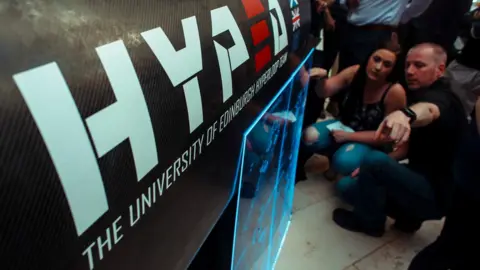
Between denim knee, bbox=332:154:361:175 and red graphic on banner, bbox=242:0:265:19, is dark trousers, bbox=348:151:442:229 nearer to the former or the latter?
denim knee, bbox=332:154:361:175

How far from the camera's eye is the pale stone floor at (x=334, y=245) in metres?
1.62

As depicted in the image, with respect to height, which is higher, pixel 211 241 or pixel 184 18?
pixel 184 18

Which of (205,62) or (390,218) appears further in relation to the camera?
(390,218)

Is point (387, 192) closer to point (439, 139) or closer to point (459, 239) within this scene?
point (439, 139)

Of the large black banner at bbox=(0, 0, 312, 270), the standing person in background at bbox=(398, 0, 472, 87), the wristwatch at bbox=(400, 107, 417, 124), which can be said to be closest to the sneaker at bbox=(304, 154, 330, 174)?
the wristwatch at bbox=(400, 107, 417, 124)

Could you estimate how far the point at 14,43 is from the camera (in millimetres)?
282

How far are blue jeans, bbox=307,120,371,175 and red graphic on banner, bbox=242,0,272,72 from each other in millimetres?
1197

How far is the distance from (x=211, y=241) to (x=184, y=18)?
0.56m

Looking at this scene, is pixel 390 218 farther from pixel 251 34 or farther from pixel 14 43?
pixel 14 43

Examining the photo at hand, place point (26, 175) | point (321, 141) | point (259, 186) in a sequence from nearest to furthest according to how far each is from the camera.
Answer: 1. point (26, 175)
2. point (259, 186)
3. point (321, 141)

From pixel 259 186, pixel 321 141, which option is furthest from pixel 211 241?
pixel 321 141

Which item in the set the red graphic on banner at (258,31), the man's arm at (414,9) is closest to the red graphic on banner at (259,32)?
the red graphic on banner at (258,31)

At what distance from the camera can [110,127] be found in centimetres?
35

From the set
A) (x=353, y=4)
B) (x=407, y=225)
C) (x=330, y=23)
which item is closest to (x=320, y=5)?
(x=353, y=4)
